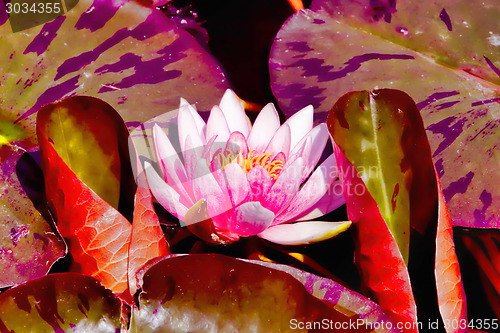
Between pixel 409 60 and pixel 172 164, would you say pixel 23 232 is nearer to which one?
pixel 172 164

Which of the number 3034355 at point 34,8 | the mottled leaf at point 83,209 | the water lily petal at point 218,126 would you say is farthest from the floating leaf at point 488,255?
the number 3034355 at point 34,8

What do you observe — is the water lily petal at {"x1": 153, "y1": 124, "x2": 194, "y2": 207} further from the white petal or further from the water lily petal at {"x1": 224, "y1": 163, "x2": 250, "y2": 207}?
the white petal

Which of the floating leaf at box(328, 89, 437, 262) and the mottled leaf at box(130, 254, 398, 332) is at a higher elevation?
the floating leaf at box(328, 89, 437, 262)

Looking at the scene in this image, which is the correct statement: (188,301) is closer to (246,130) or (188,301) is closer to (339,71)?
(246,130)

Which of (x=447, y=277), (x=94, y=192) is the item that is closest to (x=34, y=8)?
(x=94, y=192)

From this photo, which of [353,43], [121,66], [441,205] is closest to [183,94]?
[121,66]

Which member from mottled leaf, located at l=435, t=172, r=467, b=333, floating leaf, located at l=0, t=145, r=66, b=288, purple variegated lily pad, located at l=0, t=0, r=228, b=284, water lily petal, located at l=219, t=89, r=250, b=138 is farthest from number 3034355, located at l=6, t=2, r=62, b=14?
mottled leaf, located at l=435, t=172, r=467, b=333

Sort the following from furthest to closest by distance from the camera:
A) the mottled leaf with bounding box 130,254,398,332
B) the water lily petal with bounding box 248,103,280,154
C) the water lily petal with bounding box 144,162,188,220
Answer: the water lily petal with bounding box 248,103,280,154 < the water lily petal with bounding box 144,162,188,220 < the mottled leaf with bounding box 130,254,398,332
